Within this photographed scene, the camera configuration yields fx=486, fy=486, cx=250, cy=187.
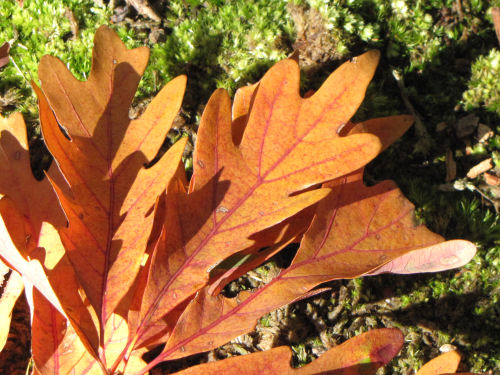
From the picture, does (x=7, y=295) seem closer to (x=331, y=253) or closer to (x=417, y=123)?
(x=331, y=253)

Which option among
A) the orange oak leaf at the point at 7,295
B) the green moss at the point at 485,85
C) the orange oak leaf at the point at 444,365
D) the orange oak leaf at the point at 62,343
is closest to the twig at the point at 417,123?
the green moss at the point at 485,85

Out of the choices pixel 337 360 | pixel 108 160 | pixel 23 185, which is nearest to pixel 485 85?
pixel 337 360

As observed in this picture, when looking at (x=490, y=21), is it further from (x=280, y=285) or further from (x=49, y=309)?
(x=49, y=309)

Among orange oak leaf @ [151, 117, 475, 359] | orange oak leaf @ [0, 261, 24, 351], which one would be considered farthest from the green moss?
orange oak leaf @ [0, 261, 24, 351]

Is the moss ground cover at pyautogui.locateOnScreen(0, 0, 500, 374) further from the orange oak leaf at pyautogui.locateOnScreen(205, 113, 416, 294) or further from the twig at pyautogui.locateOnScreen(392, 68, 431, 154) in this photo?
the orange oak leaf at pyautogui.locateOnScreen(205, 113, 416, 294)

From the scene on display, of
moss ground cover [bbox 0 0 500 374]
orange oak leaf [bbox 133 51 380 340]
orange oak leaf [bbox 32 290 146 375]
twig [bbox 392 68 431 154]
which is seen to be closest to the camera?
orange oak leaf [bbox 133 51 380 340]

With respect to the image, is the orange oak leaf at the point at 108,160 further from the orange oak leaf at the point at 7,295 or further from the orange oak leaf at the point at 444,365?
the orange oak leaf at the point at 444,365
